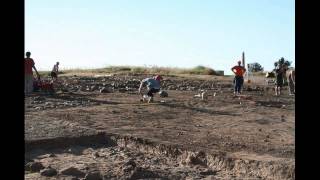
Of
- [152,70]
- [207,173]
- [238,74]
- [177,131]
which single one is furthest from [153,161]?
[152,70]

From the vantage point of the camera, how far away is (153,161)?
Result: 314 inches

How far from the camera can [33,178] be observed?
6.74 m

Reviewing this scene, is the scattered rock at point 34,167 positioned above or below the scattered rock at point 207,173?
above

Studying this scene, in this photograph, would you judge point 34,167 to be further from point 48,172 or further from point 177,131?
point 177,131

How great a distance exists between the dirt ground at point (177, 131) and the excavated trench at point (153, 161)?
14mm

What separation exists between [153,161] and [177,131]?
2.16m

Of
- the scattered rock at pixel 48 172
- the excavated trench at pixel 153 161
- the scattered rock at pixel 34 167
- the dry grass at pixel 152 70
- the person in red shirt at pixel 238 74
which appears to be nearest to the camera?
the scattered rock at pixel 48 172

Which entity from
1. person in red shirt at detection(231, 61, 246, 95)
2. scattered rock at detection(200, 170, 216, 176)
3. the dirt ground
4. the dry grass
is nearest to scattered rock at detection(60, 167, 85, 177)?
the dirt ground

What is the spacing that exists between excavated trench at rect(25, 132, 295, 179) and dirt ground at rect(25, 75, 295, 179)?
0.01 metres

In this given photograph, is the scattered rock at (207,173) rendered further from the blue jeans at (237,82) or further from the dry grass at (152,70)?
the dry grass at (152,70)

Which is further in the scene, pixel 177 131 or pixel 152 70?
pixel 152 70

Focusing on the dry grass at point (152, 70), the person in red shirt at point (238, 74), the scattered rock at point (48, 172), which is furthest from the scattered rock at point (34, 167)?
the dry grass at point (152, 70)

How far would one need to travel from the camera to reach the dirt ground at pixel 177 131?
732cm
